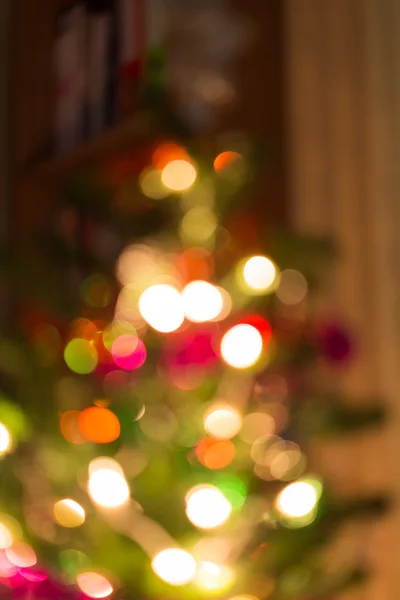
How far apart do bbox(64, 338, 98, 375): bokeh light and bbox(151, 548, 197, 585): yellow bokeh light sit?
1.02 feet

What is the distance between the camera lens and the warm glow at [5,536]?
84 centimetres

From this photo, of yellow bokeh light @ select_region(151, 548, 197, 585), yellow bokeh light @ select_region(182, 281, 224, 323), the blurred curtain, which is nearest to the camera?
yellow bokeh light @ select_region(151, 548, 197, 585)

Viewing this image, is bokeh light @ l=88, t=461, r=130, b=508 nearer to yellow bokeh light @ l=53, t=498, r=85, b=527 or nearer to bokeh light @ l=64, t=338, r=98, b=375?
yellow bokeh light @ l=53, t=498, r=85, b=527

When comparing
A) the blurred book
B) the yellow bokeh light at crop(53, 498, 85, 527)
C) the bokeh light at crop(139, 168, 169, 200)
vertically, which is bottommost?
the yellow bokeh light at crop(53, 498, 85, 527)

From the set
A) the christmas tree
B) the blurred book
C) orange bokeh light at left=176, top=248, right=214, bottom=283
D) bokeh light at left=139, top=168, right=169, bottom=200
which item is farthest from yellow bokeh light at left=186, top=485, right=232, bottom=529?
the blurred book

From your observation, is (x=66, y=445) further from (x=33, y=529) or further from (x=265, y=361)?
(x=265, y=361)

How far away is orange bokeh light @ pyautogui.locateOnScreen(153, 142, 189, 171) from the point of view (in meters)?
1.00

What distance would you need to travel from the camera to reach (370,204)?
1.14m

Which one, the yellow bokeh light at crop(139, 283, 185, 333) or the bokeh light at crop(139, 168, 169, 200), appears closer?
the yellow bokeh light at crop(139, 283, 185, 333)

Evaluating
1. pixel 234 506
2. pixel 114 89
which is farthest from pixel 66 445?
pixel 114 89

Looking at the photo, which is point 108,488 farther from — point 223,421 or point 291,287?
point 291,287

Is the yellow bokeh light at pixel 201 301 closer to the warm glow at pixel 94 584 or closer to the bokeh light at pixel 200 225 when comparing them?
the bokeh light at pixel 200 225

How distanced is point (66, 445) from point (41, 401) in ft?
0.31

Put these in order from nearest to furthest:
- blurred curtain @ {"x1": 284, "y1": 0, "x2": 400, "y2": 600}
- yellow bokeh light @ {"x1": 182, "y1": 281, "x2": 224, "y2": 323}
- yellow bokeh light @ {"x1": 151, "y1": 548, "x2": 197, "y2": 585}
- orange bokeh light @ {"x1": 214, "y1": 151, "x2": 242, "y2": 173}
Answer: yellow bokeh light @ {"x1": 151, "y1": 548, "x2": 197, "y2": 585}, yellow bokeh light @ {"x1": 182, "y1": 281, "x2": 224, "y2": 323}, orange bokeh light @ {"x1": 214, "y1": 151, "x2": 242, "y2": 173}, blurred curtain @ {"x1": 284, "y1": 0, "x2": 400, "y2": 600}
